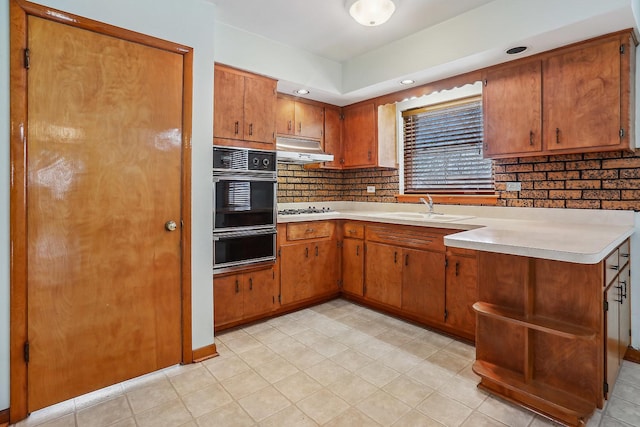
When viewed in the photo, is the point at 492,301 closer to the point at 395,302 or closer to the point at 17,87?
the point at 395,302

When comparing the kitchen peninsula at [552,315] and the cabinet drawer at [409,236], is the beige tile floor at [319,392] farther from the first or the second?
the cabinet drawer at [409,236]

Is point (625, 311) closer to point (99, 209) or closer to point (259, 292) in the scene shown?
point (259, 292)

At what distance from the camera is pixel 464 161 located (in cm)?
336

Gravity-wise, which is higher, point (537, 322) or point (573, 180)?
point (573, 180)

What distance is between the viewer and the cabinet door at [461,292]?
2570 mm

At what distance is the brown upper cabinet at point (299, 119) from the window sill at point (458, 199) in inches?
48.5

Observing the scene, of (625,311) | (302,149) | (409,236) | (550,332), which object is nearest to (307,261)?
(409,236)

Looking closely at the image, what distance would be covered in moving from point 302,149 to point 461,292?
213cm

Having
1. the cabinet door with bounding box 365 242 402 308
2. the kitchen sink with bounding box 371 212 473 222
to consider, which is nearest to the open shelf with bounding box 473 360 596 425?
the cabinet door with bounding box 365 242 402 308

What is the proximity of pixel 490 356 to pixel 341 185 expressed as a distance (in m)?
2.86

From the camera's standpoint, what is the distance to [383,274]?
321 centimetres

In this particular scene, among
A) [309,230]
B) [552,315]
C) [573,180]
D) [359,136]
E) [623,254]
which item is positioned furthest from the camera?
[359,136]


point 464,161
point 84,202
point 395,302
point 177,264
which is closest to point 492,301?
point 395,302

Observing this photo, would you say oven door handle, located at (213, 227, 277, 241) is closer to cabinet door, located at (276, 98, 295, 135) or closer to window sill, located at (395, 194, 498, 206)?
cabinet door, located at (276, 98, 295, 135)
